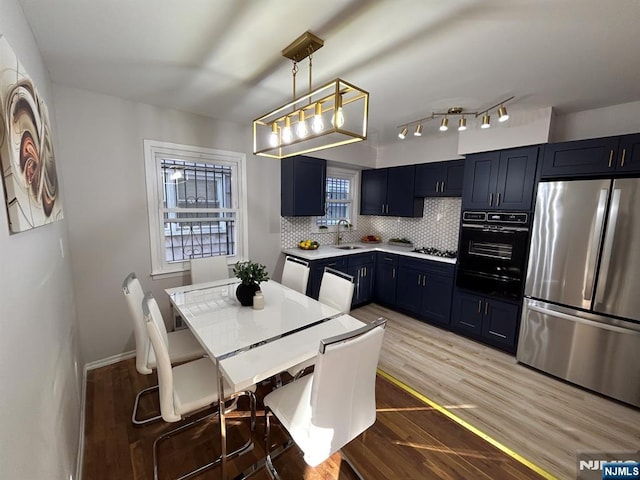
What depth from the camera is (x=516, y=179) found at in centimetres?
277

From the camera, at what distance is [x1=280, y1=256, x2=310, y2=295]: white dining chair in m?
2.67

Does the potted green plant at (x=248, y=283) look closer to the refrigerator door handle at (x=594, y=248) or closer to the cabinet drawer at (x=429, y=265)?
the cabinet drawer at (x=429, y=265)

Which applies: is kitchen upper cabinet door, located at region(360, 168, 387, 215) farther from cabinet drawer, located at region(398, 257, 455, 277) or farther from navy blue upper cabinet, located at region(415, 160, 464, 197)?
cabinet drawer, located at region(398, 257, 455, 277)

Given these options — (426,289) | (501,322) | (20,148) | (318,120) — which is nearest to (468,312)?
(501,322)

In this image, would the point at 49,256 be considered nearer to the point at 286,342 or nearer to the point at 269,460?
the point at 286,342

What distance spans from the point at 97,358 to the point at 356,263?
311 centimetres

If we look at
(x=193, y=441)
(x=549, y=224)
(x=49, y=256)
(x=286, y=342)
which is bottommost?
(x=193, y=441)

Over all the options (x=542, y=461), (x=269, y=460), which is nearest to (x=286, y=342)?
(x=269, y=460)

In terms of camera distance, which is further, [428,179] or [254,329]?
[428,179]

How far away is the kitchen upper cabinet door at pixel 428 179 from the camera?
12.0ft

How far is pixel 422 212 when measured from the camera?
4.14 m

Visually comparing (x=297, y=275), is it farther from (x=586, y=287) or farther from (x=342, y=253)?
(x=586, y=287)

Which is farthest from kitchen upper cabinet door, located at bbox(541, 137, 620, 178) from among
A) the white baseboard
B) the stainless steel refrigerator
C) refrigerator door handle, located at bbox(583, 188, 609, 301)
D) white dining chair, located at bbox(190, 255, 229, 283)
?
the white baseboard

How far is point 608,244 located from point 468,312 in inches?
55.4
